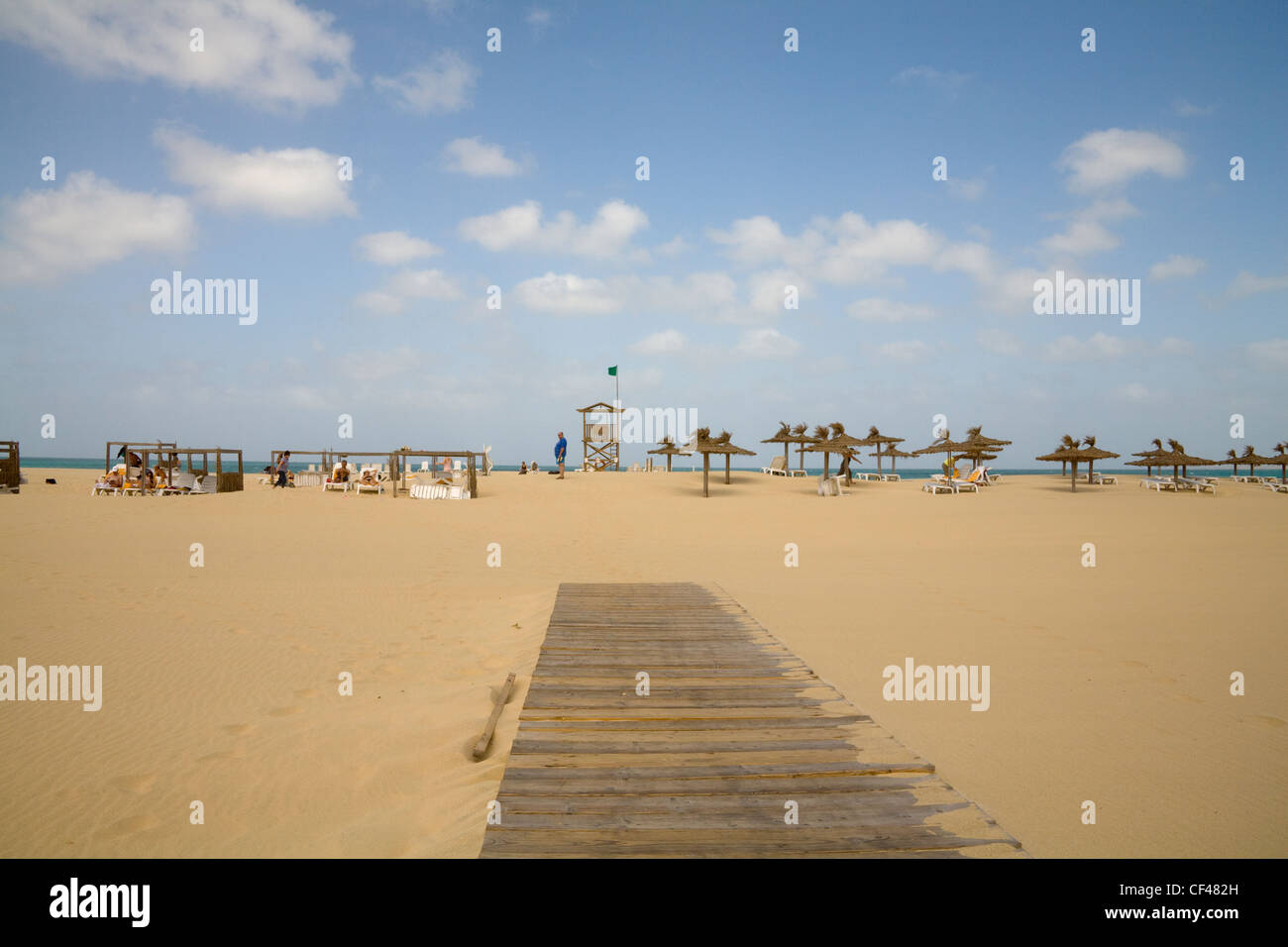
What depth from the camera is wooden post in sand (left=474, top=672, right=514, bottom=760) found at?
4.29 meters

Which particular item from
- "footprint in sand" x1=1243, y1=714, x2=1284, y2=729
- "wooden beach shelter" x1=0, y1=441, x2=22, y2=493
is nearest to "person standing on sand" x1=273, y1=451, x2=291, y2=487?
"wooden beach shelter" x1=0, y1=441, x2=22, y2=493

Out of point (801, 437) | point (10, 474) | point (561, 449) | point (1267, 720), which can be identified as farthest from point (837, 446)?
point (10, 474)

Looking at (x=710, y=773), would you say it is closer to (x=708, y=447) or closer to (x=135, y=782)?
(x=135, y=782)

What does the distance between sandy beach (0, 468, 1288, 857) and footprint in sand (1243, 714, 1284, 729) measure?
70 millimetres

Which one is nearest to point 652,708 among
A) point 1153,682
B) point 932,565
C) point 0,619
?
point 1153,682

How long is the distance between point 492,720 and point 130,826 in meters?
2.14

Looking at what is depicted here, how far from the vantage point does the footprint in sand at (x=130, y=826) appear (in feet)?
11.6

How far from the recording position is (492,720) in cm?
460

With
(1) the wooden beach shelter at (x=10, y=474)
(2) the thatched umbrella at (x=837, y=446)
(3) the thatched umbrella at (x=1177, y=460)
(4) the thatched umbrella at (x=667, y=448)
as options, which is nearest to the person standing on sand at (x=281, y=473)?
(1) the wooden beach shelter at (x=10, y=474)

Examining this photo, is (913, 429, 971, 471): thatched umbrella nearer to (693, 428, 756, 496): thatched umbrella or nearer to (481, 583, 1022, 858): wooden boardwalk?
(693, 428, 756, 496): thatched umbrella

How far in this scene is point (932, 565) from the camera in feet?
40.2

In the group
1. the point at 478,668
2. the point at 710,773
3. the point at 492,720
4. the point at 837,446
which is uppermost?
the point at 837,446
